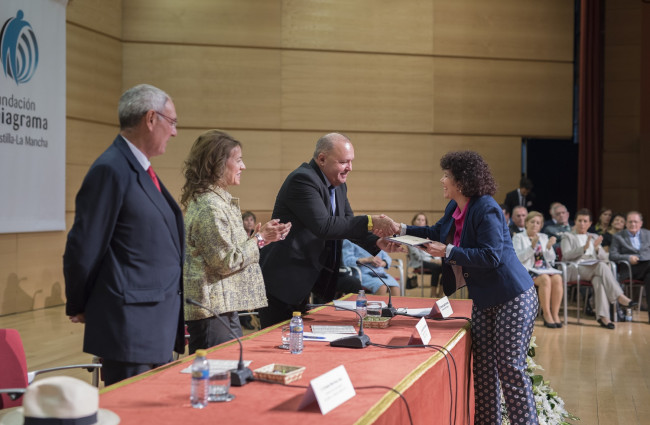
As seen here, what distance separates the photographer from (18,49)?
6.76 meters

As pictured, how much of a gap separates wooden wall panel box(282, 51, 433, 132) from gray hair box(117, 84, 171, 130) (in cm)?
710

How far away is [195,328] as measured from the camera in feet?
8.83

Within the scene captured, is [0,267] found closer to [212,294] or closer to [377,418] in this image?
[212,294]

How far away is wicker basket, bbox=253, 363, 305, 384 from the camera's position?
1852 mm

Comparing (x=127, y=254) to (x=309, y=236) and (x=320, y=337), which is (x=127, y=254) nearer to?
(x=320, y=337)

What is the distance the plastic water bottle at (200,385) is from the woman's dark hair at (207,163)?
117 cm

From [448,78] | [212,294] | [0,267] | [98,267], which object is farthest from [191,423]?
[448,78]

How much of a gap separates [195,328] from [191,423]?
3.93 feet

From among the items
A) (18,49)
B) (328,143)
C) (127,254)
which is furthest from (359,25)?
(127,254)

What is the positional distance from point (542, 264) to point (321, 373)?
5659 millimetres

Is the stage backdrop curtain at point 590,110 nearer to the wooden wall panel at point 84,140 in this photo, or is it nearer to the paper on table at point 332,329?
the wooden wall panel at point 84,140

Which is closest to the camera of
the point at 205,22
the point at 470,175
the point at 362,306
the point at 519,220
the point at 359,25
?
the point at 470,175

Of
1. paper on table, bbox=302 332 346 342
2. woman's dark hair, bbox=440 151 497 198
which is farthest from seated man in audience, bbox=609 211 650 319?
paper on table, bbox=302 332 346 342

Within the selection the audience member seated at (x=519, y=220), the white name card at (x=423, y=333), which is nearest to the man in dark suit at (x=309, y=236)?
the white name card at (x=423, y=333)
